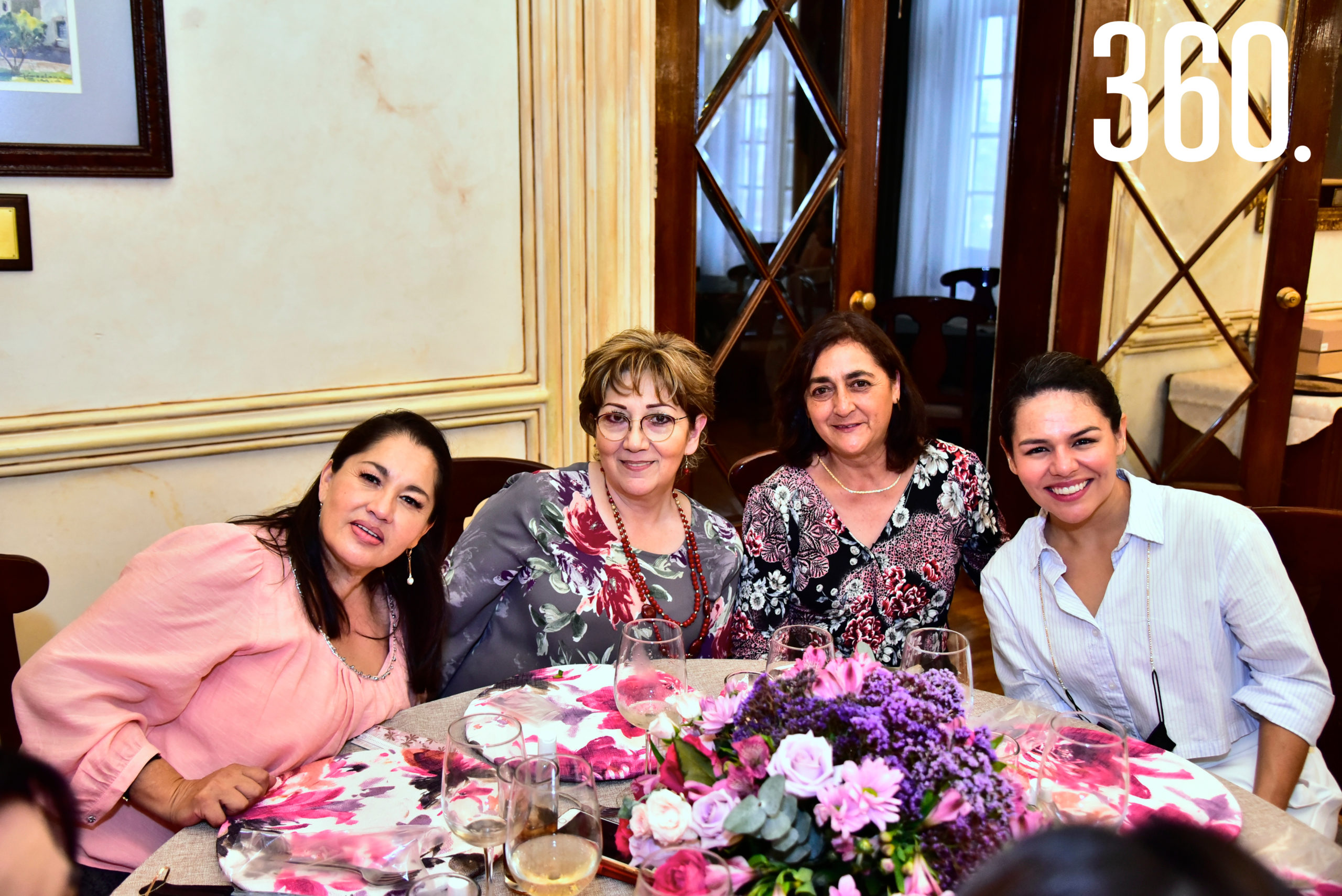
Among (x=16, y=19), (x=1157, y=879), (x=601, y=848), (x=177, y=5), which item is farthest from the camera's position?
(x=177, y=5)

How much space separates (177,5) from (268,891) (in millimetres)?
2033

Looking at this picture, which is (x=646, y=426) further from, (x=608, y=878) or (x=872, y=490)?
(x=608, y=878)

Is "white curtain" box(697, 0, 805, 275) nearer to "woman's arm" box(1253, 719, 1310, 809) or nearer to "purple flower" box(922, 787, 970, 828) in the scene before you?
"woman's arm" box(1253, 719, 1310, 809)

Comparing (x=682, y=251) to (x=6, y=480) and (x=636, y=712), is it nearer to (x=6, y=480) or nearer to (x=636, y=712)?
(x=6, y=480)

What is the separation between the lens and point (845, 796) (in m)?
0.82

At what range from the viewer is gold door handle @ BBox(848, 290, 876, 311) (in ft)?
11.9

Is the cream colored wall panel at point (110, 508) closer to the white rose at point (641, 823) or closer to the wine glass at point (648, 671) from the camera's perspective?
the wine glass at point (648, 671)

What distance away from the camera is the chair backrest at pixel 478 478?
2.31m

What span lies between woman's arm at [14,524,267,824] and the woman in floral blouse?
100 centimetres

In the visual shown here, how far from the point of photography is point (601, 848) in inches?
37.3

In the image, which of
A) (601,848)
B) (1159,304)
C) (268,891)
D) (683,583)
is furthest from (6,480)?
(1159,304)

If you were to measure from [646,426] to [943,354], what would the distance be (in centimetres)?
315

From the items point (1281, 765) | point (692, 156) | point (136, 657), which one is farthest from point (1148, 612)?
point (692, 156)

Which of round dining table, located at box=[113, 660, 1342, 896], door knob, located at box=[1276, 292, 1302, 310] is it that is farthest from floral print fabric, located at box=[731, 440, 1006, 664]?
door knob, located at box=[1276, 292, 1302, 310]
